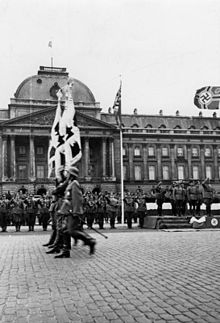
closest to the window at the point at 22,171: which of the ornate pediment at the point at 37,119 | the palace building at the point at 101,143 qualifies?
the palace building at the point at 101,143

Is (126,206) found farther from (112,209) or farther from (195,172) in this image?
(195,172)

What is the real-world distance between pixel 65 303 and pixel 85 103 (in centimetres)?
6694

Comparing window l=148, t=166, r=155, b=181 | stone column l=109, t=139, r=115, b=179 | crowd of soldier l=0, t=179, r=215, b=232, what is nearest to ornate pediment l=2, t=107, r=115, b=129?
stone column l=109, t=139, r=115, b=179

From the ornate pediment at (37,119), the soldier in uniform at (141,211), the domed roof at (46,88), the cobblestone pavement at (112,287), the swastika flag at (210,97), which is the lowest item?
the cobblestone pavement at (112,287)

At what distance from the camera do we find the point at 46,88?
71.5 meters

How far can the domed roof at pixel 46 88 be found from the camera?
70562 mm

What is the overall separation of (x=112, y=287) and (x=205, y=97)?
14929 millimetres

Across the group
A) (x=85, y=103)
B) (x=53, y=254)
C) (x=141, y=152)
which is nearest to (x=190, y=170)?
(x=141, y=152)

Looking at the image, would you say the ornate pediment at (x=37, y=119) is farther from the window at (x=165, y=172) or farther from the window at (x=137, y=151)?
the window at (x=165, y=172)

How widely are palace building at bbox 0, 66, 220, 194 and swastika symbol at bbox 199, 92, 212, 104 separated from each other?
47269 millimetres

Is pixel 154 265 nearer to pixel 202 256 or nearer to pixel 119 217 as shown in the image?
pixel 202 256

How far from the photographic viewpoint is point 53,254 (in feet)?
38.2

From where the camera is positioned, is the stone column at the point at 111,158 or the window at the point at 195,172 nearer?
the stone column at the point at 111,158

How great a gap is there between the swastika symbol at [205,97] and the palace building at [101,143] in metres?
47.3
